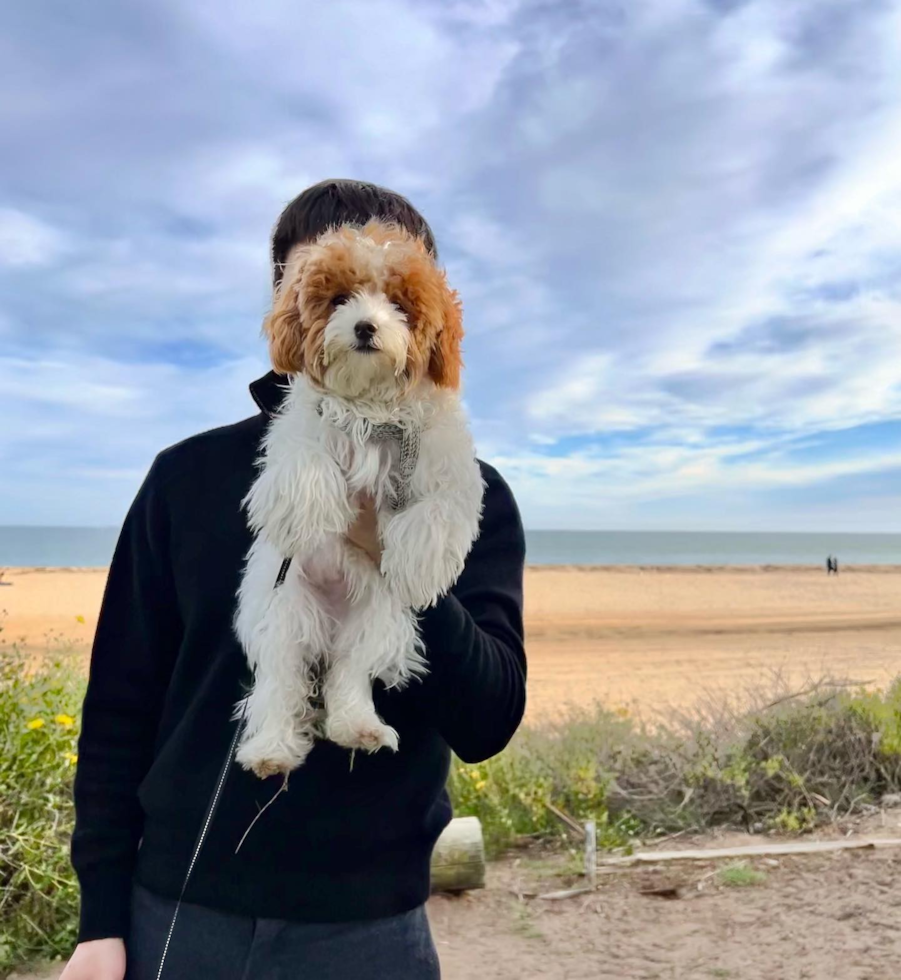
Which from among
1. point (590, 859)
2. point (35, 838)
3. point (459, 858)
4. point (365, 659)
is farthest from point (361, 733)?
point (590, 859)

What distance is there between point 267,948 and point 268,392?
4.20 ft

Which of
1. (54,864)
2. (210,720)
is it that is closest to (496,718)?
(210,720)

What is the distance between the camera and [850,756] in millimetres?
7109

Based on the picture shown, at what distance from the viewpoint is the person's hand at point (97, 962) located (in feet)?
6.49

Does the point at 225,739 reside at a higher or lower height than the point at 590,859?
higher

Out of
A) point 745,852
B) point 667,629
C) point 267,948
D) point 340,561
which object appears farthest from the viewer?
point 667,629

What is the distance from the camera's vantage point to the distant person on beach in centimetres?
195

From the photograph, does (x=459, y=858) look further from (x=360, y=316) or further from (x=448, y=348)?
(x=360, y=316)

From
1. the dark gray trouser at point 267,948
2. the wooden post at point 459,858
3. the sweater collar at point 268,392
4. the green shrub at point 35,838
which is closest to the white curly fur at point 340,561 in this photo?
the sweater collar at point 268,392

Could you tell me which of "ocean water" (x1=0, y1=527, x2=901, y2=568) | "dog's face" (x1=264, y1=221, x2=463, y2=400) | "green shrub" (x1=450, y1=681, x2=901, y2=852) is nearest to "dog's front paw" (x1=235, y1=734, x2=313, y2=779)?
"dog's face" (x1=264, y1=221, x2=463, y2=400)

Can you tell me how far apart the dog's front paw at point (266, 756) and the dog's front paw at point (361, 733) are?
0.10 meters

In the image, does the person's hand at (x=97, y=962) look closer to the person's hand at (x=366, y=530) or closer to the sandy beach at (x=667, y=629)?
the person's hand at (x=366, y=530)

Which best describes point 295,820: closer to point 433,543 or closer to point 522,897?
point 433,543

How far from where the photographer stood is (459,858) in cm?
584
